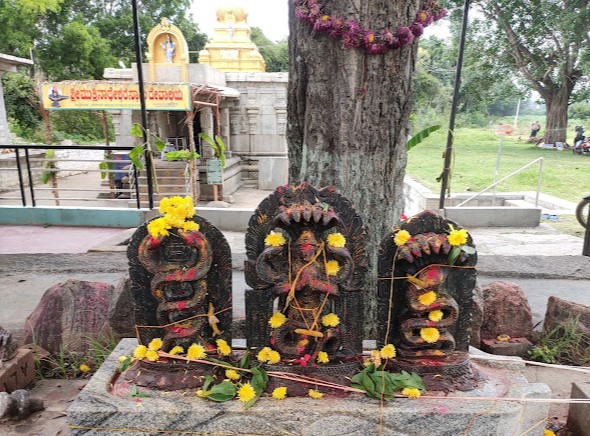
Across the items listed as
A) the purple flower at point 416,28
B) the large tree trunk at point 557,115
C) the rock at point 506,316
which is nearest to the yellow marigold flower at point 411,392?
the rock at point 506,316

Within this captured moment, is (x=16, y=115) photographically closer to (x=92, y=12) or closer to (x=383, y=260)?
(x=92, y=12)

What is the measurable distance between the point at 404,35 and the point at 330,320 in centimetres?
148

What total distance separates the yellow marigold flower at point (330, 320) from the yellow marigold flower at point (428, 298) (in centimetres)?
37

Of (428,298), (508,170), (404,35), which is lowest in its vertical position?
(508,170)

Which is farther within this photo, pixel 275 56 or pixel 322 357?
pixel 275 56

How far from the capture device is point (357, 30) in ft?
7.48

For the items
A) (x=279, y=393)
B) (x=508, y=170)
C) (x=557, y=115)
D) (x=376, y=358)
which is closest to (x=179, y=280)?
(x=279, y=393)

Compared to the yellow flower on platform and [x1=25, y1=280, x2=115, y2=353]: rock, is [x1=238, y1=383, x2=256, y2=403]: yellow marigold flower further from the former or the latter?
[x1=25, y1=280, x2=115, y2=353]: rock

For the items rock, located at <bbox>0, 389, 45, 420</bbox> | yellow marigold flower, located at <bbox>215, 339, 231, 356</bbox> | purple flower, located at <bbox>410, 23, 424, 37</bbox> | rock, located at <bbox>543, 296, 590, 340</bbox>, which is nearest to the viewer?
yellow marigold flower, located at <bbox>215, 339, 231, 356</bbox>

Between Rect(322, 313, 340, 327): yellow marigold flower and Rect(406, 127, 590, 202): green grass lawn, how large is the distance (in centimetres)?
689

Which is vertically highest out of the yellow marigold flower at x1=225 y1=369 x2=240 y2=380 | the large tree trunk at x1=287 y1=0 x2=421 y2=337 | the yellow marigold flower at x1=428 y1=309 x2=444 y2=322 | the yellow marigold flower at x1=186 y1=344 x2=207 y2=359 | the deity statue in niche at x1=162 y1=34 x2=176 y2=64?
the deity statue in niche at x1=162 y1=34 x2=176 y2=64

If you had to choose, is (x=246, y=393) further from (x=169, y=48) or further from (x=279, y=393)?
(x=169, y=48)

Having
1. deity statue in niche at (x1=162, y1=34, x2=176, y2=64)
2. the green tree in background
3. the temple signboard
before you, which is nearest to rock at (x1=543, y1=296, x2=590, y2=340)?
the temple signboard

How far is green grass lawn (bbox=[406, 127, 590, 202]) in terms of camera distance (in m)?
12.7
